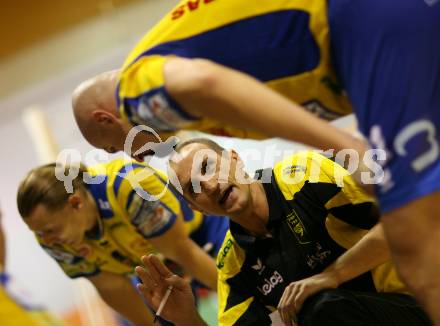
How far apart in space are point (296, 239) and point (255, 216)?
0.10 meters

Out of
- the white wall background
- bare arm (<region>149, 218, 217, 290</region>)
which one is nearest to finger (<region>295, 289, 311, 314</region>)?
bare arm (<region>149, 218, 217, 290</region>)

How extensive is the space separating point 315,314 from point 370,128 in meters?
0.48

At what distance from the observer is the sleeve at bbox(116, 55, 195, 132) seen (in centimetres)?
101

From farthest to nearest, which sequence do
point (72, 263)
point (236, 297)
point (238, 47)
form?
point (72, 263) → point (236, 297) → point (238, 47)

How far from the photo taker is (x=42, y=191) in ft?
6.46

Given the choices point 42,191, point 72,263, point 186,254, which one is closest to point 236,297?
point 186,254

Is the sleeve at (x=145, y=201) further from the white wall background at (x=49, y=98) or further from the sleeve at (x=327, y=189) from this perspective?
the white wall background at (x=49, y=98)

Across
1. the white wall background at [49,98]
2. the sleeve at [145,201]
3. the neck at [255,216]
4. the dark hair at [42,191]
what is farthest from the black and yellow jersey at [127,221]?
the white wall background at [49,98]

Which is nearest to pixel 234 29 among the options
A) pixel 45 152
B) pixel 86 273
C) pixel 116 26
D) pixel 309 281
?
pixel 309 281

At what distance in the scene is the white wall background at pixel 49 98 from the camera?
3.83 meters

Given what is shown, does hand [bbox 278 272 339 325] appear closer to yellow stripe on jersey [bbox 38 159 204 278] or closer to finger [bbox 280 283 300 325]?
finger [bbox 280 283 300 325]

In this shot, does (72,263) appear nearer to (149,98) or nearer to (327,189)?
(327,189)

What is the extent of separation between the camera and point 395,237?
98 cm

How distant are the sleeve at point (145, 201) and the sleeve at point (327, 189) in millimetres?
533
